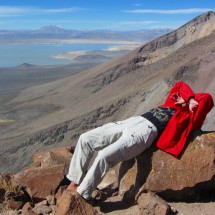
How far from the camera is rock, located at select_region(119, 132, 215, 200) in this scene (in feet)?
17.1

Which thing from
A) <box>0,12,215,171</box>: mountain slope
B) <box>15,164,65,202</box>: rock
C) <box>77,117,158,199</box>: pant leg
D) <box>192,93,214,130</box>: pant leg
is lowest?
<box>0,12,215,171</box>: mountain slope

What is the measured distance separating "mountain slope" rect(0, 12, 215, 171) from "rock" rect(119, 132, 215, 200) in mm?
7118

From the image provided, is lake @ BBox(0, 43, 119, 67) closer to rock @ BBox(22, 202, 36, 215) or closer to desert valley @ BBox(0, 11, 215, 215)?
desert valley @ BBox(0, 11, 215, 215)

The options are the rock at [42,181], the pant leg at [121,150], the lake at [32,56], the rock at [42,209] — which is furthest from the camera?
the lake at [32,56]

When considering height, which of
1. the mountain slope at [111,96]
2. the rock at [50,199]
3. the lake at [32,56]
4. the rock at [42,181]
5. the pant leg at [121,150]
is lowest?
the lake at [32,56]

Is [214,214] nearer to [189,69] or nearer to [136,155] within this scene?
[136,155]

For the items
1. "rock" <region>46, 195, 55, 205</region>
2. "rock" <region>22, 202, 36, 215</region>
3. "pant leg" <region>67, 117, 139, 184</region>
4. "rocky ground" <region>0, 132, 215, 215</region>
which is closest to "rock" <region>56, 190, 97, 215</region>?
"rocky ground" <region>0, 132, 215, 215</region>

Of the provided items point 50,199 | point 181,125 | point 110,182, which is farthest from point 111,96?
point 181,125

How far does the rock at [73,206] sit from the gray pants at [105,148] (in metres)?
0.13

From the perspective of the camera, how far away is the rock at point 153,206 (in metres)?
4.82

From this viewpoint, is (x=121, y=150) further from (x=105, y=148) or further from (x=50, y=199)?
(x=50, y=199)

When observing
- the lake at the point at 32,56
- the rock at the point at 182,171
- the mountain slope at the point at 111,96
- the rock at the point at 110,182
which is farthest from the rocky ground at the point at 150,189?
the lake at the point at 32,56

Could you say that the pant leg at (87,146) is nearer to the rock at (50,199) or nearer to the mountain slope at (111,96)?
the rock at (50,199)

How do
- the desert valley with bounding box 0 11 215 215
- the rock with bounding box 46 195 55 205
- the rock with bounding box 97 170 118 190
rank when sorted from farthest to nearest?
the rock with bounding box 97 170 118 190 < the rock with bounding box 46 195 55 205 < the desert valley with bounding box 0 11 215 215
